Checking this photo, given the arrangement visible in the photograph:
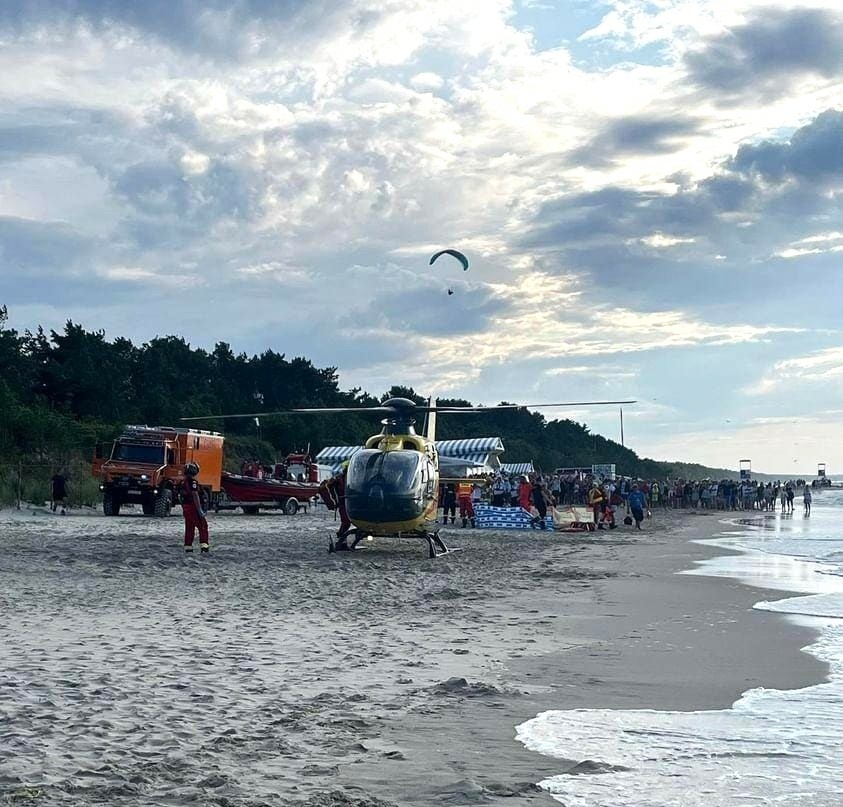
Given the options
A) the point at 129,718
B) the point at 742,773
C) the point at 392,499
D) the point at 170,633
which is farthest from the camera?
the point at 392,499

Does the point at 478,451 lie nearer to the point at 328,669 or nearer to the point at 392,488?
the point at 392,488

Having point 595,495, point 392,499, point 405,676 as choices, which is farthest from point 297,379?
point 405,676

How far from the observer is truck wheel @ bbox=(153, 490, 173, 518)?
35.1 m

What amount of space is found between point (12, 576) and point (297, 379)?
78873 millimetres

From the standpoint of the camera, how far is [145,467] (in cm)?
3462

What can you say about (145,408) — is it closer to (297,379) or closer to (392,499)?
(297,379)

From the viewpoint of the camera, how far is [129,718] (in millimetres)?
6703

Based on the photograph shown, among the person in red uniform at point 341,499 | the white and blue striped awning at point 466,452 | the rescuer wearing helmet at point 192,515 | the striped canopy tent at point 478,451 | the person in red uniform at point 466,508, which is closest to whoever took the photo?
the rescuer wearing helmet at point 192,515

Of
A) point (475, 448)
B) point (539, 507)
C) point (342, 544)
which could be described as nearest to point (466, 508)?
point (539, 507)

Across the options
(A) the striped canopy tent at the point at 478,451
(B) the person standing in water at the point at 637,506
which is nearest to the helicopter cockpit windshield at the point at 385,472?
(B) the person standing in water at the point at 637,506

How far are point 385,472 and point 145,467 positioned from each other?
48.6 ft

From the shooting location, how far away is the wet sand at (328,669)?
Answer: 570cm

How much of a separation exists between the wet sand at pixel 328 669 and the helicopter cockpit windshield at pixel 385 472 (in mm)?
2471

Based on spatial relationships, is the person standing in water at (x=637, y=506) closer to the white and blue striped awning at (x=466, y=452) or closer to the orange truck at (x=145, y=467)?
the orange truck at (x=145, y=467)
